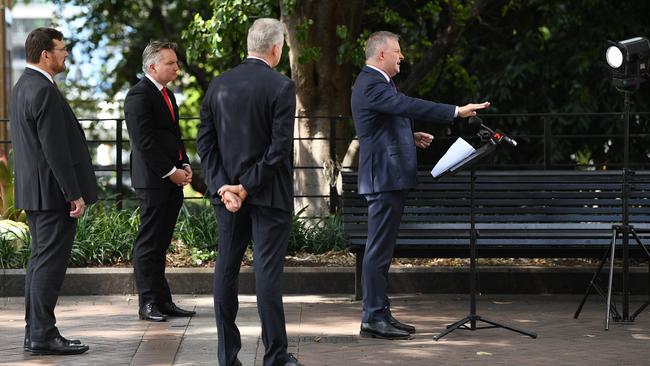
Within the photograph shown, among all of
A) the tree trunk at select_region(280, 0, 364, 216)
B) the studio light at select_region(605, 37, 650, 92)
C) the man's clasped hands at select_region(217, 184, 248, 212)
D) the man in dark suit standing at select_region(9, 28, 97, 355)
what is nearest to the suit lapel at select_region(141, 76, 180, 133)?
the man in dark suit standing at select_region(9, 28, 97, 355)

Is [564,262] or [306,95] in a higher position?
[306,95]

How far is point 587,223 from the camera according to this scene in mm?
9672

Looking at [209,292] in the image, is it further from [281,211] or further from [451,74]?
[451,74]

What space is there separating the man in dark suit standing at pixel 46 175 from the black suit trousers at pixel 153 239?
115cm

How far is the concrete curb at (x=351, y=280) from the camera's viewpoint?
997cm

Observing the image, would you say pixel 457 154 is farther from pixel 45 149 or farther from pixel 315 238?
pixel 315 238

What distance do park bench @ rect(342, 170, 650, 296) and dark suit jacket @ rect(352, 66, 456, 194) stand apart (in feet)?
4.50

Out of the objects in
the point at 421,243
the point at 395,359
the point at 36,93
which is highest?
the point at 36,93

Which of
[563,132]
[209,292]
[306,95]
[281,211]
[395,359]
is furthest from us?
[563,132]

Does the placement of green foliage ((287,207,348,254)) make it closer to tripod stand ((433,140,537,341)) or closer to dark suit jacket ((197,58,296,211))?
tripod stand ((433,140,537,341))

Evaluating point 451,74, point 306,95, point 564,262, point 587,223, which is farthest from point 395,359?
point 451,74

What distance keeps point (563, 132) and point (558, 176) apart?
837cm

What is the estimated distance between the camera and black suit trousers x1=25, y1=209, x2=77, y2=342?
7379 millimetres

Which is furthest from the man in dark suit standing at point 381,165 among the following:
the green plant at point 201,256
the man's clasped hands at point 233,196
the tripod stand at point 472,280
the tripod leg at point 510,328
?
the green plant at point 201,256
